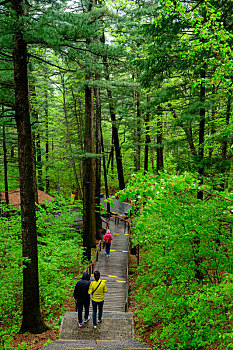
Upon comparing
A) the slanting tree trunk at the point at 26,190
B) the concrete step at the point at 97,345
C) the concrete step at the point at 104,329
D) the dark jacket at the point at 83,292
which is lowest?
the concrete step at the point at 104,329

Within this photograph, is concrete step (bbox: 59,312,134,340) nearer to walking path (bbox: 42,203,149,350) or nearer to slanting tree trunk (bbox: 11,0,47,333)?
walking path (bbox: 42,203,149,350)

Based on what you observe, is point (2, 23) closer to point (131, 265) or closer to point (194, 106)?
point (194, 106)

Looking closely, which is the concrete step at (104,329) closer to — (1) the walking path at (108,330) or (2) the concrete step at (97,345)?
(1) the walking path at (108,330)

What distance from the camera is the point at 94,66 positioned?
6938 mm

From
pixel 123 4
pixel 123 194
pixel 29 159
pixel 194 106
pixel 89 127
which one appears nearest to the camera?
pixel 123 194

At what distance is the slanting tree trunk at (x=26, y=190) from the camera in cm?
576

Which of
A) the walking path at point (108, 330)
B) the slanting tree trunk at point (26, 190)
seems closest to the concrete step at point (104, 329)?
the walking path at point (108, 330)

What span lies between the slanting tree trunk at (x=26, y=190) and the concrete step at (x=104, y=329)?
74cm

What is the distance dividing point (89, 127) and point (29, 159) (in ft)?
22.7

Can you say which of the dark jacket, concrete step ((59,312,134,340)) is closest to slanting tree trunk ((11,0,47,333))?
concrete step ((59,312,134,340))

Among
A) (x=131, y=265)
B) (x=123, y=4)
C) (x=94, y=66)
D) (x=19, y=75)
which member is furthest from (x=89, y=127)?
(x=123, y=4)

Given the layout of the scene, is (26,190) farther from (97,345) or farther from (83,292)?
(97,345)

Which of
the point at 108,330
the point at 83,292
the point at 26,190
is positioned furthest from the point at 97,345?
the point at 26,190

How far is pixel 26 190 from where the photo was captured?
20.0 feet
